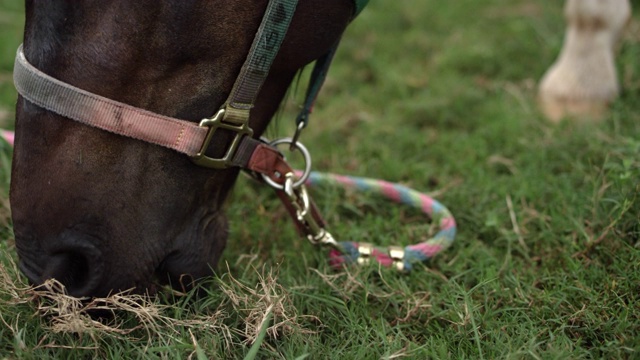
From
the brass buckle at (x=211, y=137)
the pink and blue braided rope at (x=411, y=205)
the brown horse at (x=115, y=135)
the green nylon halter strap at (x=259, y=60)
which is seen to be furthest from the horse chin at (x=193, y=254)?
the pink and blue braided rope at (x=411, y=205)

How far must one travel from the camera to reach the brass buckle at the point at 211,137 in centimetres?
182

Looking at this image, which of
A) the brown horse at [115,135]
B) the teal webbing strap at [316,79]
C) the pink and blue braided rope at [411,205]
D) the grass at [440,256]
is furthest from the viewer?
the pink and blue braided rope at [411,205]

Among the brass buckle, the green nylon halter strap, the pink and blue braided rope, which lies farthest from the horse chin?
the pink and blue braided rope

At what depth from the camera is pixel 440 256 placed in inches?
94.7

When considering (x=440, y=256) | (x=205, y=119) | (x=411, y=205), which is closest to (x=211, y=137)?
(x=205, y=119)

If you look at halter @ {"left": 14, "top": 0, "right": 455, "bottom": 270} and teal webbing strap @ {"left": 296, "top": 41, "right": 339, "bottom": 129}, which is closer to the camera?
halter @ {"left": 14, "top": 0, "right": 455, "bottom": 270}

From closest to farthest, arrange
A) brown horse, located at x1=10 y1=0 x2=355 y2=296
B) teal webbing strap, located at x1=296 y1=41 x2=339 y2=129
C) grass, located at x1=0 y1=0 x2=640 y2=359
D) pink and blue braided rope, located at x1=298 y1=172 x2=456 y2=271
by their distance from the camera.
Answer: brown horse, located at x1=10 y1=0 x2=355 y2=296 → grass, located at x1=0 y1=0 x2=640 y2=359 → teal webbing strap, located at x1=296 y1=41 x2=339 y2=129 → pink and blue braided rope, located at x1=298 y1=172 x2=456 y2=271

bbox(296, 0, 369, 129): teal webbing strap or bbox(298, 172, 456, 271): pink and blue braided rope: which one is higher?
bbox(296, 0, 369, 129): teal webbing strap

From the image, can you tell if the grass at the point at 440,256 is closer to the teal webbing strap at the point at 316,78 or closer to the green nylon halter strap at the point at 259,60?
the teal webbing strap at the point at 316,78

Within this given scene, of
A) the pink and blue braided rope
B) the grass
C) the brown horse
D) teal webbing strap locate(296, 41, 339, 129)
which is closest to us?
the brown horse

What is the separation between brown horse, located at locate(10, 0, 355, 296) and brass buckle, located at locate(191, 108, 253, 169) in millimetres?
26

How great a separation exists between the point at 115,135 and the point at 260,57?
424 millimetres

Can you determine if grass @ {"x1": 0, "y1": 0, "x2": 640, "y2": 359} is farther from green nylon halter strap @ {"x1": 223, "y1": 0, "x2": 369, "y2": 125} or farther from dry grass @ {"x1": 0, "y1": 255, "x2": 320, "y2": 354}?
green nylon halter strap @ {"x1": 223, "y1": 0, "x2": 369, "y2": 125}

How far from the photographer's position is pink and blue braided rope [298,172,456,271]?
229 centimetres
